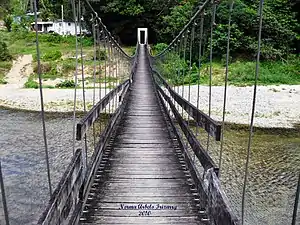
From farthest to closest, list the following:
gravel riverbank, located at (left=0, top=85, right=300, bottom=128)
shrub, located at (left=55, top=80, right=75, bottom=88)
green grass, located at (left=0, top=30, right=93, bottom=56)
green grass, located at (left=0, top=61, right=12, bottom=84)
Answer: green grass, located at (left=0, top=30, right=93, bottom=56)
green grass, located at (left=0, top=61, right=12, bottom=84)
shrub, located at (left=55, top=80, right=75, bottom=88)
gravel riverbank, located at (left=0, top=85, right=300, bottom=128)

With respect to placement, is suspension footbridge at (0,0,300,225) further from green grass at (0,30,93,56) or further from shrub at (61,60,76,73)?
green grass at (0,30,93,56)

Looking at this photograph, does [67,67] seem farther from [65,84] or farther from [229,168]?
[229,168]

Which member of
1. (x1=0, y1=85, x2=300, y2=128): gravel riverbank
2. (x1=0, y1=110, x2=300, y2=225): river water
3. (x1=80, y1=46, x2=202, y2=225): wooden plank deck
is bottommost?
(x1=0, y1=110, x2=300, y2=225): river water

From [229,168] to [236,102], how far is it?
640cm

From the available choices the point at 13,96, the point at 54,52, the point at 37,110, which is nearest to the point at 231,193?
the point at 37,110

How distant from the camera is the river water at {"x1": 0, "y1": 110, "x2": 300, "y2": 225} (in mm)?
4852

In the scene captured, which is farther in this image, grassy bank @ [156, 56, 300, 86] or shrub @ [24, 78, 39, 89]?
shrub @ [24, 78, 39, 89]

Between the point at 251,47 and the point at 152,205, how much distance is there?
15790 mm

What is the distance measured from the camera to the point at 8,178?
19.4 feet

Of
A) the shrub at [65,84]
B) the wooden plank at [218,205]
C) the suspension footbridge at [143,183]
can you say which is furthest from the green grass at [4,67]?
the wooden plank at [218,205]

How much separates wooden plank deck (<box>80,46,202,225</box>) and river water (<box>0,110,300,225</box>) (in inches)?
68.2

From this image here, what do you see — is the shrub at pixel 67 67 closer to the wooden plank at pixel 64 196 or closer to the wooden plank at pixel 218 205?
the wooden plank at pixel 64 196

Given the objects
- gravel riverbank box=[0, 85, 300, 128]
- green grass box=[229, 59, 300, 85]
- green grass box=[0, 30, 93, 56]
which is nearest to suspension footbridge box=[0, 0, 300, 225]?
gravel riverbank box=[0, 85, 300, 128]

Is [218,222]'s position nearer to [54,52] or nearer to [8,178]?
[8,178]
